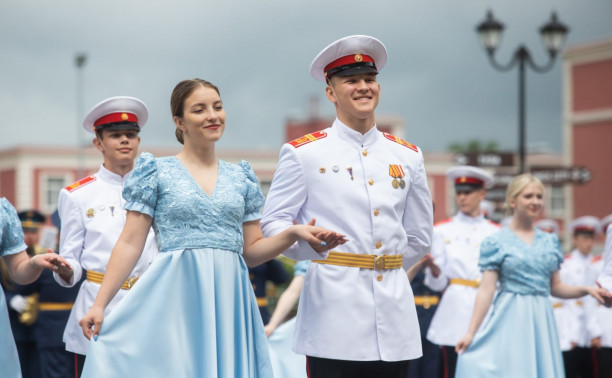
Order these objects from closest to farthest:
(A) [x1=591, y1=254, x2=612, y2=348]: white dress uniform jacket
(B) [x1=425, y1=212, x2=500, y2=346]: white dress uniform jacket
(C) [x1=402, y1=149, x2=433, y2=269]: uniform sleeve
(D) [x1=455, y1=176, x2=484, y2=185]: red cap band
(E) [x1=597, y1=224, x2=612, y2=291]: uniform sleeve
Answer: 1. (C) [x1=402, y1=149, x2=433, y2=269]: uniform sleeve
2. (E) [x1=597, y1=224, x2=612, y2=291]: uniform sleeve
3. (B) [x1=425, y1=212, x2=500, y2=346]: white dress uniform jacket
4. (D) [x1=455, y1=176, x2=484, y2=185]: red cap band
5. (A) [x1=591, y1=254, x2=612, y2=348]: white dress uniform jacket

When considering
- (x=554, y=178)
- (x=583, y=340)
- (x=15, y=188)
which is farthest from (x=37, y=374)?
(x=15, y=188)

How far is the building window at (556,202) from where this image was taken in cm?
5444

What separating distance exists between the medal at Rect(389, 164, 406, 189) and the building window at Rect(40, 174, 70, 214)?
50.6 meters

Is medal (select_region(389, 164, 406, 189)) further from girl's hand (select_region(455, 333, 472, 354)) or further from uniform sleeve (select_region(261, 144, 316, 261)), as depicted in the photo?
girl's hand (select_region(455, 333, 472, 354))

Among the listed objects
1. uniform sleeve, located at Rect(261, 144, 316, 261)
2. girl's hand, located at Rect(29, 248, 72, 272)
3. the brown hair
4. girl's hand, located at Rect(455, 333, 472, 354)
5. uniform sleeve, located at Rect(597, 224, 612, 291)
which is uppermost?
the brown hair

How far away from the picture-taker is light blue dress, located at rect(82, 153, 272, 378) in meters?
4.48

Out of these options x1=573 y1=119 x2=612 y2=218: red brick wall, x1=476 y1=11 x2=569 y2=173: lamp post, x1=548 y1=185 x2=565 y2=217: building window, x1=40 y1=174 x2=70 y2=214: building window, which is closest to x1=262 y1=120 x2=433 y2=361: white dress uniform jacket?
x1=476 y1=11 x2=569 y2=173: lamp post

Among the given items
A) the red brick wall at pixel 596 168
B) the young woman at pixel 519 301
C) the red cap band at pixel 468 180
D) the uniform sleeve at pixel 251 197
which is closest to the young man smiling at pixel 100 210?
the uniform sleeve at pixel 251 197

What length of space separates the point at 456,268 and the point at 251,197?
4282 mm

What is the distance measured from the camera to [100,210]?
21.0 feet

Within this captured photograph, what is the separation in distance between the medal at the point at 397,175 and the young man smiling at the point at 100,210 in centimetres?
184

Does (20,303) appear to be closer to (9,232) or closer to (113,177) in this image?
(113,177)

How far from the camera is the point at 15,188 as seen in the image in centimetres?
5484

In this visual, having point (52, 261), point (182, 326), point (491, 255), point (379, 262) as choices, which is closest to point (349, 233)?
point (379, 262)
